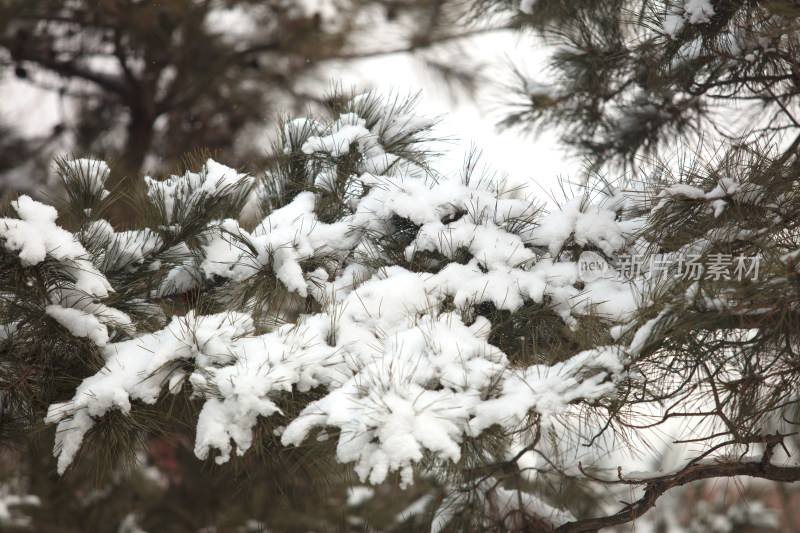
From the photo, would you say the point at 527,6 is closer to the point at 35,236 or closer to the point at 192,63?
the point at 35,236

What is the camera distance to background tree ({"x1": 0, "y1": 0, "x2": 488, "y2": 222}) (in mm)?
2139

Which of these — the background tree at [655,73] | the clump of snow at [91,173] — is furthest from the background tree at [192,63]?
the clump of snow at [91,173]

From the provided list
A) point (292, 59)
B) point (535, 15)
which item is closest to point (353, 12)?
point (292, 59)

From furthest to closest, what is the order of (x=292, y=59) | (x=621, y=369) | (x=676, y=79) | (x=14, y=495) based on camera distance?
1. (x=292, y=59)
2. (x=14, y=495)
3. (x=676, y=79)
4. (x=621, y=369)

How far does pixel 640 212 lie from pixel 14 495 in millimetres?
2036

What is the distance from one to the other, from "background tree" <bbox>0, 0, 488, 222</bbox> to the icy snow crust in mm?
1505

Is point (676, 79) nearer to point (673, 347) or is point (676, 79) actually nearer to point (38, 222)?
point (673, 347)

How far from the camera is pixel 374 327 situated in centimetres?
72

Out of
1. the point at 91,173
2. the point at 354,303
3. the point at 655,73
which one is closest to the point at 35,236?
the point at 91,173

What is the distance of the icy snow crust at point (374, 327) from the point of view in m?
0.56

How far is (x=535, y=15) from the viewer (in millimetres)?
1271

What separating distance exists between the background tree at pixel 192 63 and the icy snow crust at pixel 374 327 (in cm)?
150

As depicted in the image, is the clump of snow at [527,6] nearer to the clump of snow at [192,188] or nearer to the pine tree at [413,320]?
the pine tree at [413,320]

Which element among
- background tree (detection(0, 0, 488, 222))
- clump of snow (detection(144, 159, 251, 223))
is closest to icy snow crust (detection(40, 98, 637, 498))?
clump of snow (detection(144, 159, 251, 223))
